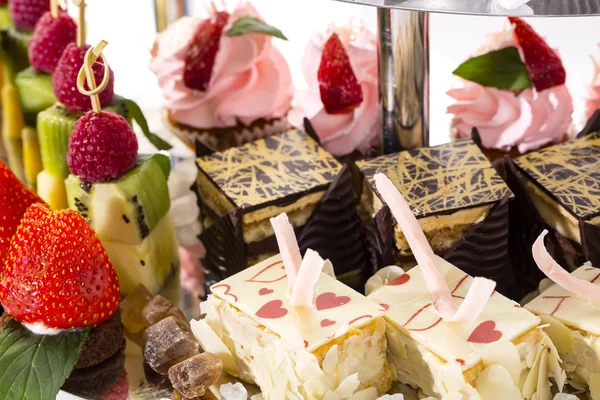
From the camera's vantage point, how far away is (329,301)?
125cm

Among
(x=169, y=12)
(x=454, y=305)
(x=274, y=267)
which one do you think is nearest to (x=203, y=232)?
(x=274, y=267)

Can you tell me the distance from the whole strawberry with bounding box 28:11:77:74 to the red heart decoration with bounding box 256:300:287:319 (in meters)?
0.87

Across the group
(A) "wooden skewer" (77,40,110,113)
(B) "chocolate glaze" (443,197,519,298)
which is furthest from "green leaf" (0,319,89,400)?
(B) "chocolate glaze" (443,197,519,298)

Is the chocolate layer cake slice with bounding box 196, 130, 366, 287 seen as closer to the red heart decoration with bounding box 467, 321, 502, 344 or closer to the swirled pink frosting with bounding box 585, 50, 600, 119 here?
the red heart decoration with bounding box 467, 321, 502, 344

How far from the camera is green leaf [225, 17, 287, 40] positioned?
1.82 m

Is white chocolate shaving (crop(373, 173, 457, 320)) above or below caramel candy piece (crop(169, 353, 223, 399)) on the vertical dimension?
above

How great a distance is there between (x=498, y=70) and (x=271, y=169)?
1.63 ft

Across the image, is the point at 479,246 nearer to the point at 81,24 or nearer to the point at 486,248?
the point at 486,248

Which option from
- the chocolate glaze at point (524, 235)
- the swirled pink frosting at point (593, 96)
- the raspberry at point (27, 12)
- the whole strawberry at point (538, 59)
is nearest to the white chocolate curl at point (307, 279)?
the chocolate glaze at point (524, 235)

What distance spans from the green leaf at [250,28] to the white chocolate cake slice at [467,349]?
2.43 feet

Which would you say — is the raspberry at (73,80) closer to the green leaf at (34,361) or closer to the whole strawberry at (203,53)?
the whole strawberry at (203,53)

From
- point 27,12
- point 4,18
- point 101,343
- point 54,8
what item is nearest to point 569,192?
point 101,343

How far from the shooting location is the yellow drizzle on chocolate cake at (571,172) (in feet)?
4.51

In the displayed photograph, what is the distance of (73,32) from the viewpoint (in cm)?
187
